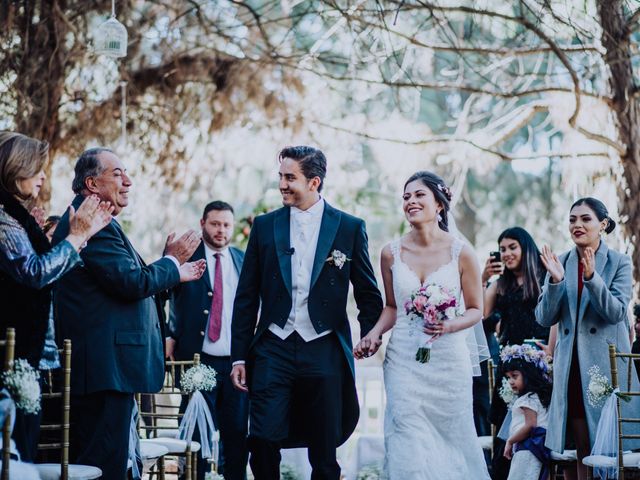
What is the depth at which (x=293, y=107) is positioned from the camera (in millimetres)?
10281

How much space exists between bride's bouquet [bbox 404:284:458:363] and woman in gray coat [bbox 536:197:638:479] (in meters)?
0.84

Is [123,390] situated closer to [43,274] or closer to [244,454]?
[43,274]

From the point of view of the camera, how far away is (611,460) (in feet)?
17.1

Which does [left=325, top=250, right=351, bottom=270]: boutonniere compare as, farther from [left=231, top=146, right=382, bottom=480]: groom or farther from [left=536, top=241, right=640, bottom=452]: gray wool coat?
[left=536, top=241, right=640, bottom=452]: gray wool coat

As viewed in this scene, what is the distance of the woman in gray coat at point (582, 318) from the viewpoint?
18.5 feet

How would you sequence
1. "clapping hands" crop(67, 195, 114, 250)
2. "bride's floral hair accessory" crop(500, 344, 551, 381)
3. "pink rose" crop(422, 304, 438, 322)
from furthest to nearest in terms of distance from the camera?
"bride's floral hair accessory" crop(500, 344, 551, 381) < "pink rose" crop(422, 304, 438, 322) < "clapping hands" crop(67, 195, 114, 250)

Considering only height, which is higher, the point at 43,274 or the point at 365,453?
the point at 43,274

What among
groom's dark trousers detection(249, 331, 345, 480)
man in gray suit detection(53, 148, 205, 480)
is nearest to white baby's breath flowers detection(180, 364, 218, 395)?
groom's dark trousers detection(249, 331, 345, 480)

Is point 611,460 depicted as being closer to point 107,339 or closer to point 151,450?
point 151,450

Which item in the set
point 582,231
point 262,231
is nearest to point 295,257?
point 262,231

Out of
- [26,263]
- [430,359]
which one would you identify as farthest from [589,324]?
[26,263]

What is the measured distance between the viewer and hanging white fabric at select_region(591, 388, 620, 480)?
5.23 metres

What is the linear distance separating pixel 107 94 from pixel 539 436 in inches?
226

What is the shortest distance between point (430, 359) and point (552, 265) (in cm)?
97
